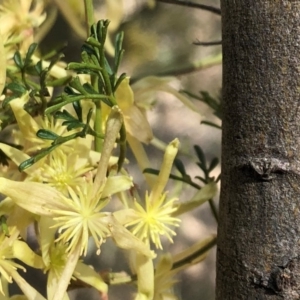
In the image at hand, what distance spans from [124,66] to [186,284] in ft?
1.05

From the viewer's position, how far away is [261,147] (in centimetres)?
25

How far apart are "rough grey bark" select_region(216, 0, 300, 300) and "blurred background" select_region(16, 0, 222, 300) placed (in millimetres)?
295

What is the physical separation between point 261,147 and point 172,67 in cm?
33

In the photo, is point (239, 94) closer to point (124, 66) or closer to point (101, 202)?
point (101, 202)

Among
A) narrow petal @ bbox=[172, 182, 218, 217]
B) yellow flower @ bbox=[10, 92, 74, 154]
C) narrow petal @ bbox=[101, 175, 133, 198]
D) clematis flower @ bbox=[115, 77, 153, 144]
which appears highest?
clematis flower @ bbox=[115, 77, 153, 144]

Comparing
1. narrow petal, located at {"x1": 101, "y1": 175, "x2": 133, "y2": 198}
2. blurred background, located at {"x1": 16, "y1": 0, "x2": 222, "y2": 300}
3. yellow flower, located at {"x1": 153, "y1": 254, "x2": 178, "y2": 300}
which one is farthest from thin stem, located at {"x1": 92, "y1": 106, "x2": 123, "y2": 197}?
blurred background, located at {"x1": 16, "y1": 0, "x2": 222, "y2": 300}

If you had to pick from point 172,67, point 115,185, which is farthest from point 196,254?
point 172,67

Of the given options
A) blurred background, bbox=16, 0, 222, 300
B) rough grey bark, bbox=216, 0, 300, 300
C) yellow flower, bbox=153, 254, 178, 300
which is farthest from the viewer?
blurred background, bbox=16, 0, 222, 300

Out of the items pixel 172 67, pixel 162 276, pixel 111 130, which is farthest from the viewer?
pixel 172 67

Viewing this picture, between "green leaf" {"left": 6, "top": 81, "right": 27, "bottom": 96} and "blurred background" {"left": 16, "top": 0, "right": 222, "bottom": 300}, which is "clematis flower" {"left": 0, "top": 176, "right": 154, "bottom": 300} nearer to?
"green leaf" {"left": 6, "top": 81, "right": 27, "bottom": 96}

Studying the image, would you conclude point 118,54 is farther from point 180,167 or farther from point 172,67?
point 172,67

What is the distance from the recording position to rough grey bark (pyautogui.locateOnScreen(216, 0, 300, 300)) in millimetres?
237

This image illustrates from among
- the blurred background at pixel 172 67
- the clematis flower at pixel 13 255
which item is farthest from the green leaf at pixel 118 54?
the blurred background at pixel 172 67

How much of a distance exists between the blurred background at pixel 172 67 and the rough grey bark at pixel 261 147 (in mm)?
295
